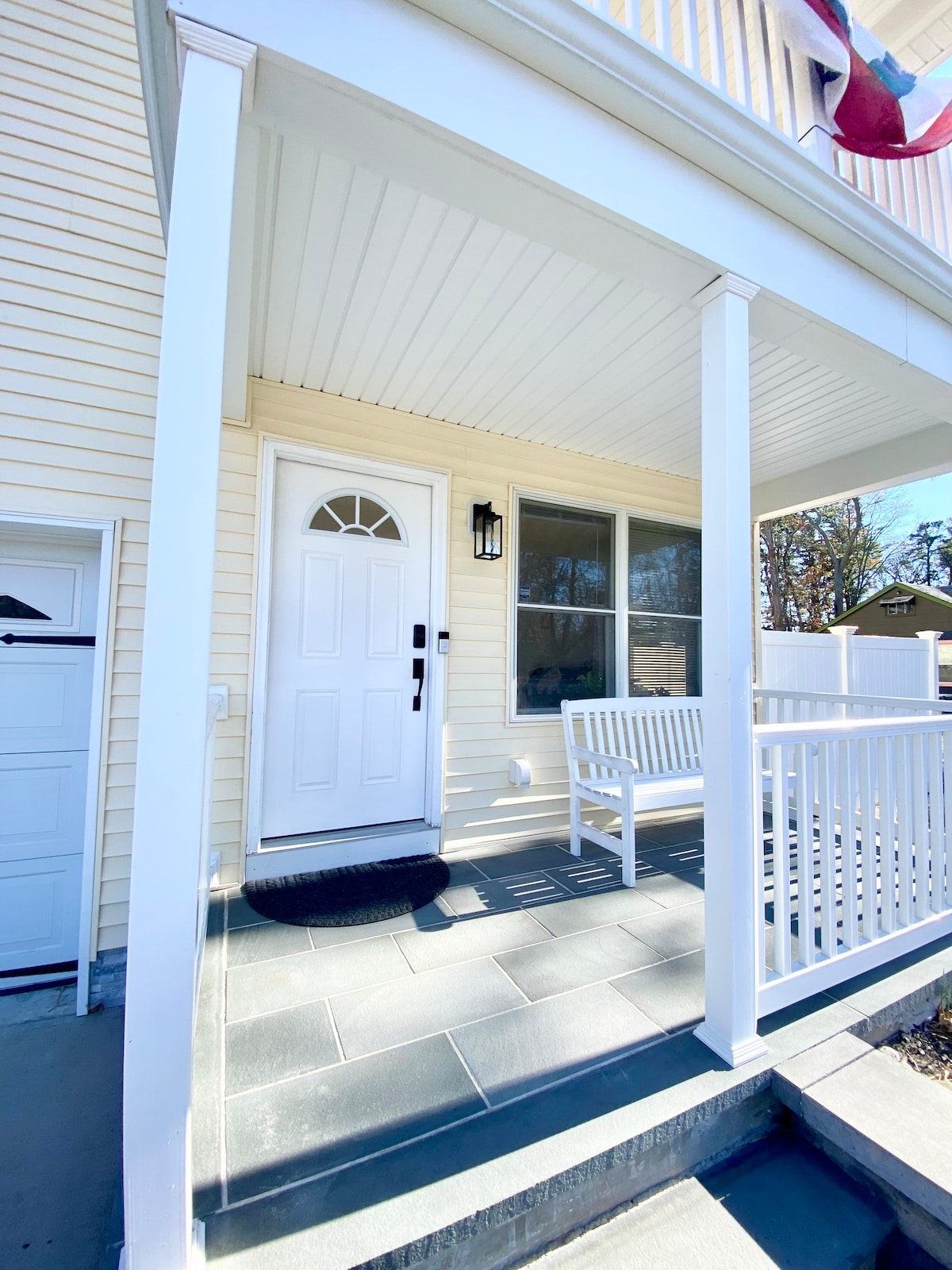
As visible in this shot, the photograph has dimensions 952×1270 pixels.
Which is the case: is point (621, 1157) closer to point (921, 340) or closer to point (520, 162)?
point (520, 162)

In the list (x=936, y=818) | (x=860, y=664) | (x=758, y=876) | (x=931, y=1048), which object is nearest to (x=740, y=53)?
(x=758, y=876)

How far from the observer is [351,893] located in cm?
256

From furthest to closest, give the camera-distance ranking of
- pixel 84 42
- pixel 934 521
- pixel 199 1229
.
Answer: pixel 934 521
pixel 84 42
pixel 199 1229

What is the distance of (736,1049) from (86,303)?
3501 millimetres

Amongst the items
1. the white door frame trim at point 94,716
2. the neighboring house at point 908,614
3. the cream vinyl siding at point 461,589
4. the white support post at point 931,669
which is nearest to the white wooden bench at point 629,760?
the cream vinyl siding at point 461,589

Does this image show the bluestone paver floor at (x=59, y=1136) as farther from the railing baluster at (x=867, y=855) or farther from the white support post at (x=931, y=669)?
the white support post at (x=931, y=669)

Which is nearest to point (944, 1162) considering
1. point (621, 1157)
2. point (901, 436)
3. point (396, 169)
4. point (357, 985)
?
point (621, 1157)

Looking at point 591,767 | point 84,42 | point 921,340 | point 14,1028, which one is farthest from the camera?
point 591,767

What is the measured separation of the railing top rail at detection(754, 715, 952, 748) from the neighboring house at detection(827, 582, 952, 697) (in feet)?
33.3

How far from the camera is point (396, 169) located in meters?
1.33

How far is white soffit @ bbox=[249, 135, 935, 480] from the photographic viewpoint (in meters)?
1.72

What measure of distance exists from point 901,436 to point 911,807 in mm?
→ 2499

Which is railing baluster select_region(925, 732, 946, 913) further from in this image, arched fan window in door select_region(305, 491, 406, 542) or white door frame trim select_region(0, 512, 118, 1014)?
white door frame trim select_region(0, 512, 118, 1014)

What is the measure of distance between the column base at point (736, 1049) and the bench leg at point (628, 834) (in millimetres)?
1102
